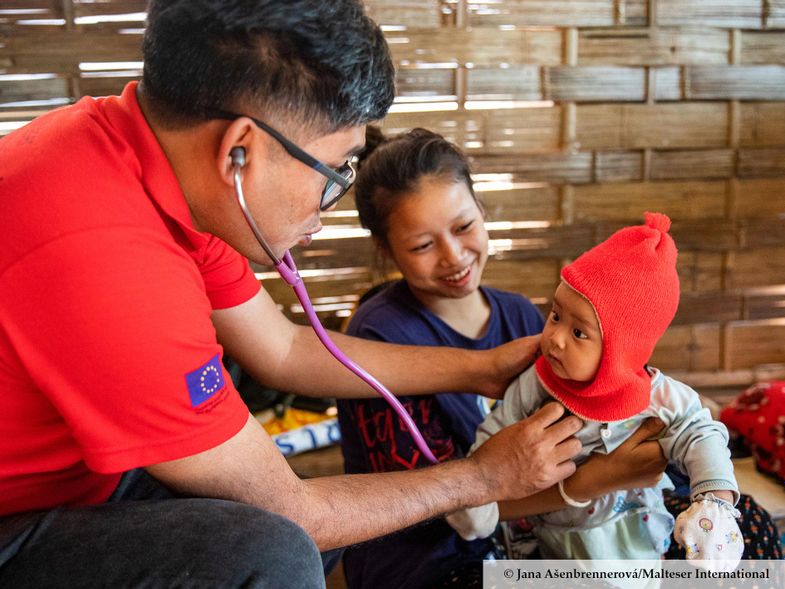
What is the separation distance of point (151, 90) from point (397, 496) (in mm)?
726

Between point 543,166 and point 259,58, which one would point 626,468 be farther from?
point 543,166

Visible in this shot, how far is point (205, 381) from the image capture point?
3.39ft

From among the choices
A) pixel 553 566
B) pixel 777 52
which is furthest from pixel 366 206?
pixel 777 52

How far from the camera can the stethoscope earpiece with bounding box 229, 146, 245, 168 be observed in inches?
41.6

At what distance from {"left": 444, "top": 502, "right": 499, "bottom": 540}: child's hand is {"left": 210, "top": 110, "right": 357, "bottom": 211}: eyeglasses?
627 mm

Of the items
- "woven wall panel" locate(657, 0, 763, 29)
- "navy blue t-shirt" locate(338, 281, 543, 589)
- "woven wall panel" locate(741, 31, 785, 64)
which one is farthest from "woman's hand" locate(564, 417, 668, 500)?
"woven wall panel" locate(741, 31, 785, 64)

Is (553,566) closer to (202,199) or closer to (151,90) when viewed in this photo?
(202,199)

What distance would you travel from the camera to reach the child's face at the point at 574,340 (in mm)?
1370

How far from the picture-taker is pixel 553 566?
5.03 ft

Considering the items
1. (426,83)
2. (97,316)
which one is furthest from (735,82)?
(97,316)

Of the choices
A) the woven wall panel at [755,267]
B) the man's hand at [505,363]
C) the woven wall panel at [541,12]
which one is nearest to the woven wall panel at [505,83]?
the woven wall panel at [541,12]

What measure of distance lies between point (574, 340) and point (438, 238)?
43cm

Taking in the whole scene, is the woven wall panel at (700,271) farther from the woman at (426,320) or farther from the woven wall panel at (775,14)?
the woman at (426,320)

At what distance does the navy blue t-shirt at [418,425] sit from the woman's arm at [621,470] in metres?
0.23
